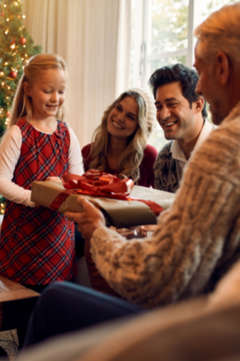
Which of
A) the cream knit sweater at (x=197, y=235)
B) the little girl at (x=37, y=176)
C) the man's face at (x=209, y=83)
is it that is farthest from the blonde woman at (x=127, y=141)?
the cream knit sweater at (x=197, y=235)

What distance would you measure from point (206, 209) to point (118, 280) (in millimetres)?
255

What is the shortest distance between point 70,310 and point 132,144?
1.77m

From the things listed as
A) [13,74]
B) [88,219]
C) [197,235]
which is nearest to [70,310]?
[197,235]

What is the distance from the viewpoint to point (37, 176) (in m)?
2.20

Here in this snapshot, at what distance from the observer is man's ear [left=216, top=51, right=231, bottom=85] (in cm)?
106

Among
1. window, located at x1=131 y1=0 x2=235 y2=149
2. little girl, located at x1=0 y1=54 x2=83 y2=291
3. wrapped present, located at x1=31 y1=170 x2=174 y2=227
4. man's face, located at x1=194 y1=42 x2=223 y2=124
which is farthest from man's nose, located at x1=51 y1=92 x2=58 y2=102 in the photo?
window, located at x1=131 y1=0 x2=235 y2=149

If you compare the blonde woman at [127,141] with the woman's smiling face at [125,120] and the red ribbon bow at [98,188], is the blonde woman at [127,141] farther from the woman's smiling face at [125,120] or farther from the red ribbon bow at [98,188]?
the red ribbon bow at [98,188]

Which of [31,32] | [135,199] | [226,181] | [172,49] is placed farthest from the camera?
[31,32]

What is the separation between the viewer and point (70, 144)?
234 centimetres

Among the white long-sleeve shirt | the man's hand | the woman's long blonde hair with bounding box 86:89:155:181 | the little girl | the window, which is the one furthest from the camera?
the window

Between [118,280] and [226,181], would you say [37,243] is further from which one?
[226,181]

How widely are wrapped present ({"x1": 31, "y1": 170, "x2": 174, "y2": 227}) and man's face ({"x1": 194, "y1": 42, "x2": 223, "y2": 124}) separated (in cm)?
45

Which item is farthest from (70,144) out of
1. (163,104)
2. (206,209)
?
(206,209)

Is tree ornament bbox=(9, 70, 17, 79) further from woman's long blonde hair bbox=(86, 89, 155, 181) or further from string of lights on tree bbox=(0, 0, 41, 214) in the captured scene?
woman's long blonde hair bbox=(86, 89, 155, 181)
